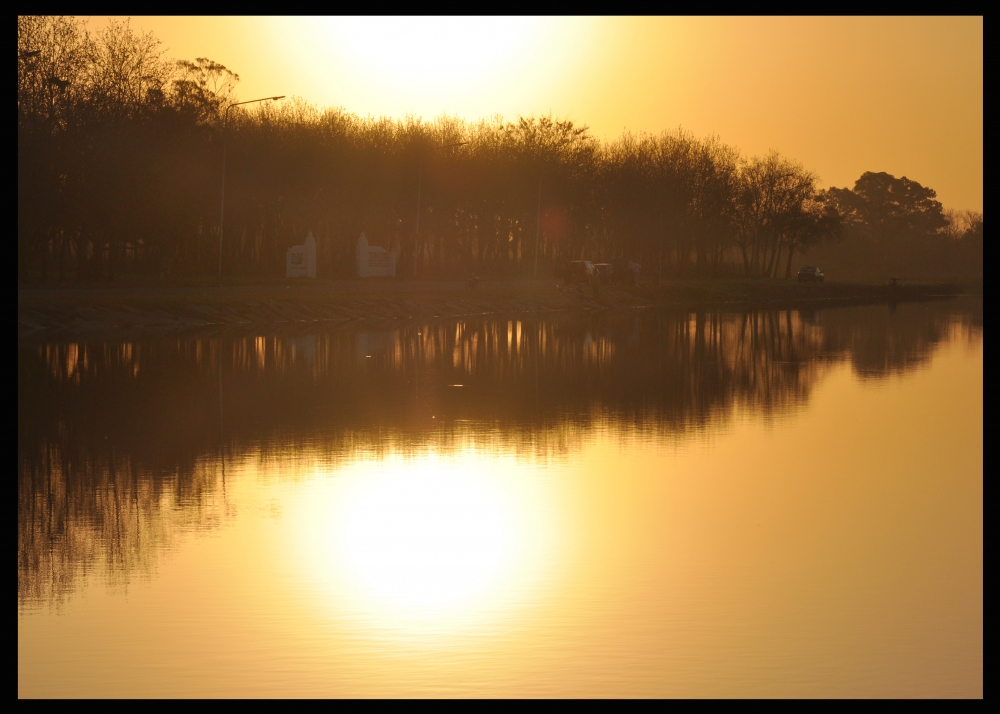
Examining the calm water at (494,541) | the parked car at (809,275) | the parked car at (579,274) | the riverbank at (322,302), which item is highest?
the parked car at (809,275)

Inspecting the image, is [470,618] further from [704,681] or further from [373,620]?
[704,681]

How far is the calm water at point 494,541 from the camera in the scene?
887 cm

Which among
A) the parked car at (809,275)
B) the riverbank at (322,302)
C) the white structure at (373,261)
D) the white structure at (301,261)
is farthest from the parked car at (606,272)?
the parked car at (809,275)

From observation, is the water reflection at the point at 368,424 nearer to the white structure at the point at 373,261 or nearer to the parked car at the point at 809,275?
the white structure at the point at 373,261

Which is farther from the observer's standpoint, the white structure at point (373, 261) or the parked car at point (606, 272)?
the parked car at point (606, 272)

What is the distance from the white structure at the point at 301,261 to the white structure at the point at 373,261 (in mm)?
4833

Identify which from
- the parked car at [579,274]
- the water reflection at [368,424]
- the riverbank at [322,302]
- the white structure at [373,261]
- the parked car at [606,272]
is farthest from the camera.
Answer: the parked car at [606,272]

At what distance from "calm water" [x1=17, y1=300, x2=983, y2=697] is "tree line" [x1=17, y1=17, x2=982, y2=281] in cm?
2960

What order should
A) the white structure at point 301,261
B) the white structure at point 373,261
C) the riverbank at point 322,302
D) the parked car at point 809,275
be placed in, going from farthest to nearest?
the parked car at point 809,275 < the white structure at point 373,261 < the white structure at point 301,261 < the riverbank at point 322,302

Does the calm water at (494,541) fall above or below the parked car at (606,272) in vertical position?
below

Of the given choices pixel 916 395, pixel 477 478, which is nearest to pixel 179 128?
pixel 916 395

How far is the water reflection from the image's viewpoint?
39.0 feet

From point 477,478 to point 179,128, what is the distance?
52.6 meters

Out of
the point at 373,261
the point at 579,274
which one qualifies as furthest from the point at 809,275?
the point at 373,261
